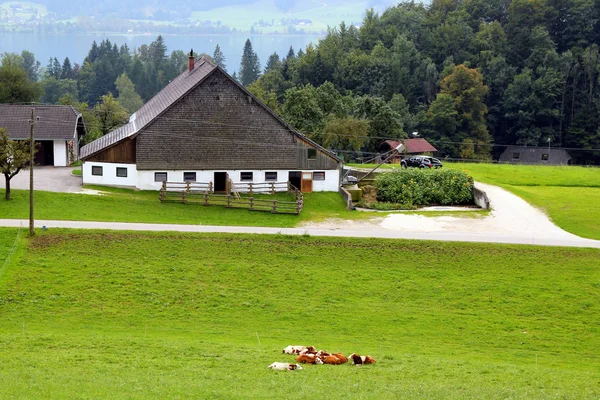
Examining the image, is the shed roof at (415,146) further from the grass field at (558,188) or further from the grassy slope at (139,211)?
the grassy slope at (139,211)

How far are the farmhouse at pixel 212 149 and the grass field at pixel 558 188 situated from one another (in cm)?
1376

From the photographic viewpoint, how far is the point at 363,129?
80938 millimetres

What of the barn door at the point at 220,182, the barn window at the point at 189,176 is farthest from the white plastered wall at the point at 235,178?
the barn door at the point at 220,182

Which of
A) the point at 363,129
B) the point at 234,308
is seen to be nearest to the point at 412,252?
the point at 234,308

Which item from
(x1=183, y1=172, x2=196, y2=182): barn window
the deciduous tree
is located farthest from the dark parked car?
the deciduous tree

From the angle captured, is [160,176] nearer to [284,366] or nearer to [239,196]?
[239,196]

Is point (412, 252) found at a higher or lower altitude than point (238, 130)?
lower

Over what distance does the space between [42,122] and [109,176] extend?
40.0 feet

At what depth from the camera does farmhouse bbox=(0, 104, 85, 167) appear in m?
62.9

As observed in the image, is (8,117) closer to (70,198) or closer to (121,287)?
(70,198)

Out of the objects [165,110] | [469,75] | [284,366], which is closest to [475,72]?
[469,75]

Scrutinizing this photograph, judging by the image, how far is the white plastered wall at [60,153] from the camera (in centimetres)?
6356

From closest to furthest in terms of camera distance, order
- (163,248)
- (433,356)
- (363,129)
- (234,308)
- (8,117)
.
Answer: (433,356), (234,308), (163,248), (8,117), (363,129)

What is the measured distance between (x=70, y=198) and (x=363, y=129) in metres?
37.1
